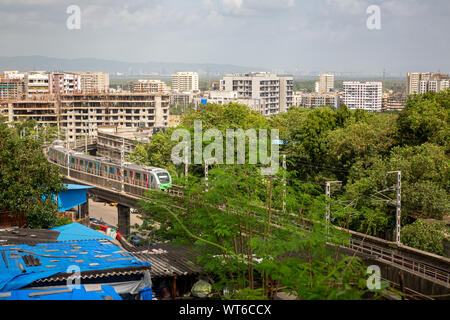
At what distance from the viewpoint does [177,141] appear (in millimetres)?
33219

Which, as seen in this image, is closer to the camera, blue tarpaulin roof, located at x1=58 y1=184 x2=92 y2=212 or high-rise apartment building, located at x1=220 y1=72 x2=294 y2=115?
blue tarpaulin roof, located at x1=58 y1=184 x2=92 y2=212

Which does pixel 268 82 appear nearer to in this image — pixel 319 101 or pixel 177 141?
pixel 319 101

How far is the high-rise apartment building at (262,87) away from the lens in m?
98.4

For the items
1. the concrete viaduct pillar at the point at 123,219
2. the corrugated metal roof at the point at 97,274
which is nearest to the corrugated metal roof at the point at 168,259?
the corrugated metal roof at the point at 97,274

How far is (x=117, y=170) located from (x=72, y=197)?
19.1 feet

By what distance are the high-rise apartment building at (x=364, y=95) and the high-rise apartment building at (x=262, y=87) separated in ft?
146

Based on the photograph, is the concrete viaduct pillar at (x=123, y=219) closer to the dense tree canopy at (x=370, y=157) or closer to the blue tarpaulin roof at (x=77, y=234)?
the dense tree canopy at (x=370, y=157)

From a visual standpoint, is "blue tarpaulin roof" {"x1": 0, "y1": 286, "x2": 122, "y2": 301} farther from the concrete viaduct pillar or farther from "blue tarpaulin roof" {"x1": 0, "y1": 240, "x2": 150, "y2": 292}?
the concrete viaduct pillar

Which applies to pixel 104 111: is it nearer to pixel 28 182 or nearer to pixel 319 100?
pixel 28 182

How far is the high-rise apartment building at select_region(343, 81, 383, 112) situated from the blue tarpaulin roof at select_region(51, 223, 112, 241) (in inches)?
5237

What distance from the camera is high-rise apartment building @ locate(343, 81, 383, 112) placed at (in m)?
144

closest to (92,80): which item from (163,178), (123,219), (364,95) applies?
(364,95)

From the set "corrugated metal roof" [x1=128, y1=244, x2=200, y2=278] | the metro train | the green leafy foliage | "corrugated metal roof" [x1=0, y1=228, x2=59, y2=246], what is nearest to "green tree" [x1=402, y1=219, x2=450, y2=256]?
the green leafy foliage
